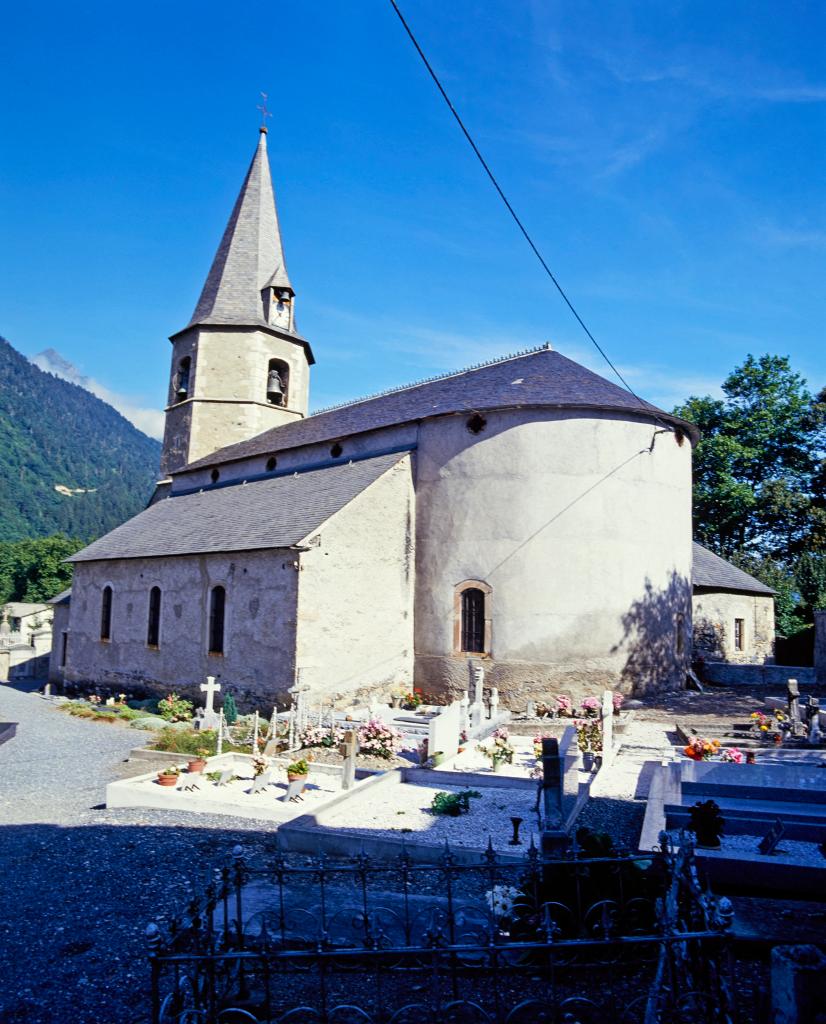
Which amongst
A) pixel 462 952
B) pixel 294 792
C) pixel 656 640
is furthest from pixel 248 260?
pixel 462 952

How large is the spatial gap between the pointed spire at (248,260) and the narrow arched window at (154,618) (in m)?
12.2

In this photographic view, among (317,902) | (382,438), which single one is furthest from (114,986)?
(382,438)

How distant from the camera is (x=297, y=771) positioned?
11.8 meters

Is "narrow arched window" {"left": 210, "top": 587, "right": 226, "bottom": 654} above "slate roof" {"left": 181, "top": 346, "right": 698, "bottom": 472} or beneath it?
beneath

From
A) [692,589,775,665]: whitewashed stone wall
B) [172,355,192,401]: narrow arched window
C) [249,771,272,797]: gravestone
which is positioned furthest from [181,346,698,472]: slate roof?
[249,771,272,797]: gravestone

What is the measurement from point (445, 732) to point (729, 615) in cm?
1757

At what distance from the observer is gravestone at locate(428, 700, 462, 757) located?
13.2m

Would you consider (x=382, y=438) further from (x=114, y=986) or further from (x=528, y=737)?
(x=114, y=986)

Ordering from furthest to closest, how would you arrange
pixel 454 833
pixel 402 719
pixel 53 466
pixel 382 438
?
pixel 53 466 → pixel 382 438 → pixel 402 719 → pixel 454 833

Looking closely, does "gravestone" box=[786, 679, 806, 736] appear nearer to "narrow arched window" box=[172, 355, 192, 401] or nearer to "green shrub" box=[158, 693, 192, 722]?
"green shrub" box=[158, 693, 192, 722]

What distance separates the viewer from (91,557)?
26125 millimetres

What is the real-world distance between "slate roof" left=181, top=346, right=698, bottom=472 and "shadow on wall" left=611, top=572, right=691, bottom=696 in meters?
5.18

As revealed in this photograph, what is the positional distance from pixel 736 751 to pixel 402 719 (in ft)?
25.7

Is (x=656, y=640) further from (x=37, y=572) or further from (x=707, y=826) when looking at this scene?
(x=37, y=572)
